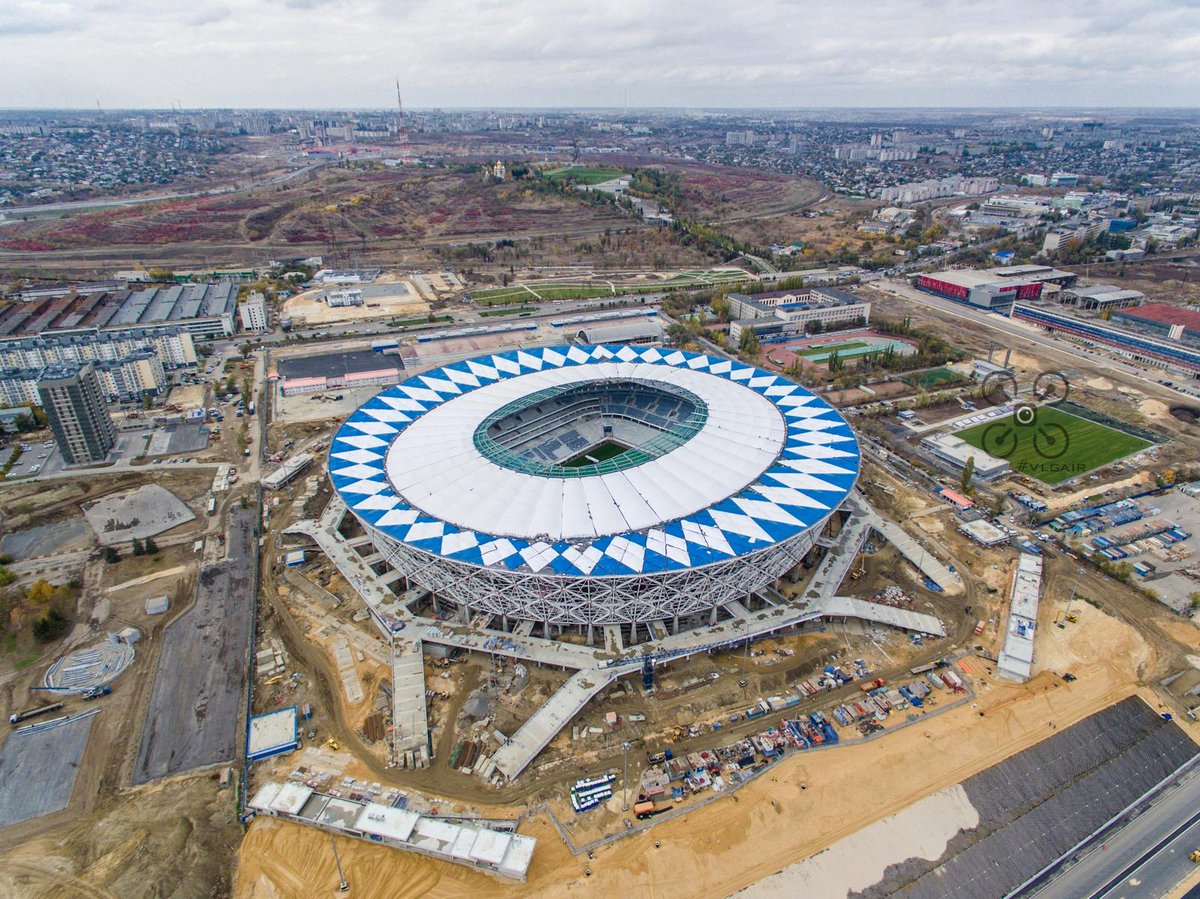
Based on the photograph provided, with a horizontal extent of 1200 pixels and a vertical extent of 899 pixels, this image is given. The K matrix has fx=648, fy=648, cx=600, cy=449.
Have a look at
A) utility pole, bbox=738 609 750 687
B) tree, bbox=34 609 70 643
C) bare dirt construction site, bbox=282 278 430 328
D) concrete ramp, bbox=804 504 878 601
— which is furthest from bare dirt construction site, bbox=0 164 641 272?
utility pole, bbox=738 609 750 687

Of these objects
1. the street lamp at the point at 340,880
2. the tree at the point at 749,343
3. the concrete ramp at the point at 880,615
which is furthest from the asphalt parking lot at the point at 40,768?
the tree at the point at 749,343

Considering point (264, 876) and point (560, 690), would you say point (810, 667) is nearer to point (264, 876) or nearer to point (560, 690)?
point (560, 690)

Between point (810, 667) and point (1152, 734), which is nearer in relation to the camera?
point (1152, 734)

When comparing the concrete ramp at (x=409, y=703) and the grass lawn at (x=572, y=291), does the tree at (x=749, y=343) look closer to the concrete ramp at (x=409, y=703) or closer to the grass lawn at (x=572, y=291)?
the grass lawn at (x=572, y=291)

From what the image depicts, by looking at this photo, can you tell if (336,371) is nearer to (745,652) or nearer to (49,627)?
(49,627)

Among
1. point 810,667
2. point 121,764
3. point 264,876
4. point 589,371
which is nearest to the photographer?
point 264,876

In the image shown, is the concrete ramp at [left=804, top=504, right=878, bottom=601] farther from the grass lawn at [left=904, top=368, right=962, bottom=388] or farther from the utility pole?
the grass lawn at [left=904, top=368, right=962, bottom=388]

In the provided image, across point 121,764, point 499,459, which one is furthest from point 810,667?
point 121,764

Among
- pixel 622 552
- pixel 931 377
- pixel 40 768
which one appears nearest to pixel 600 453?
pixel 622 552
